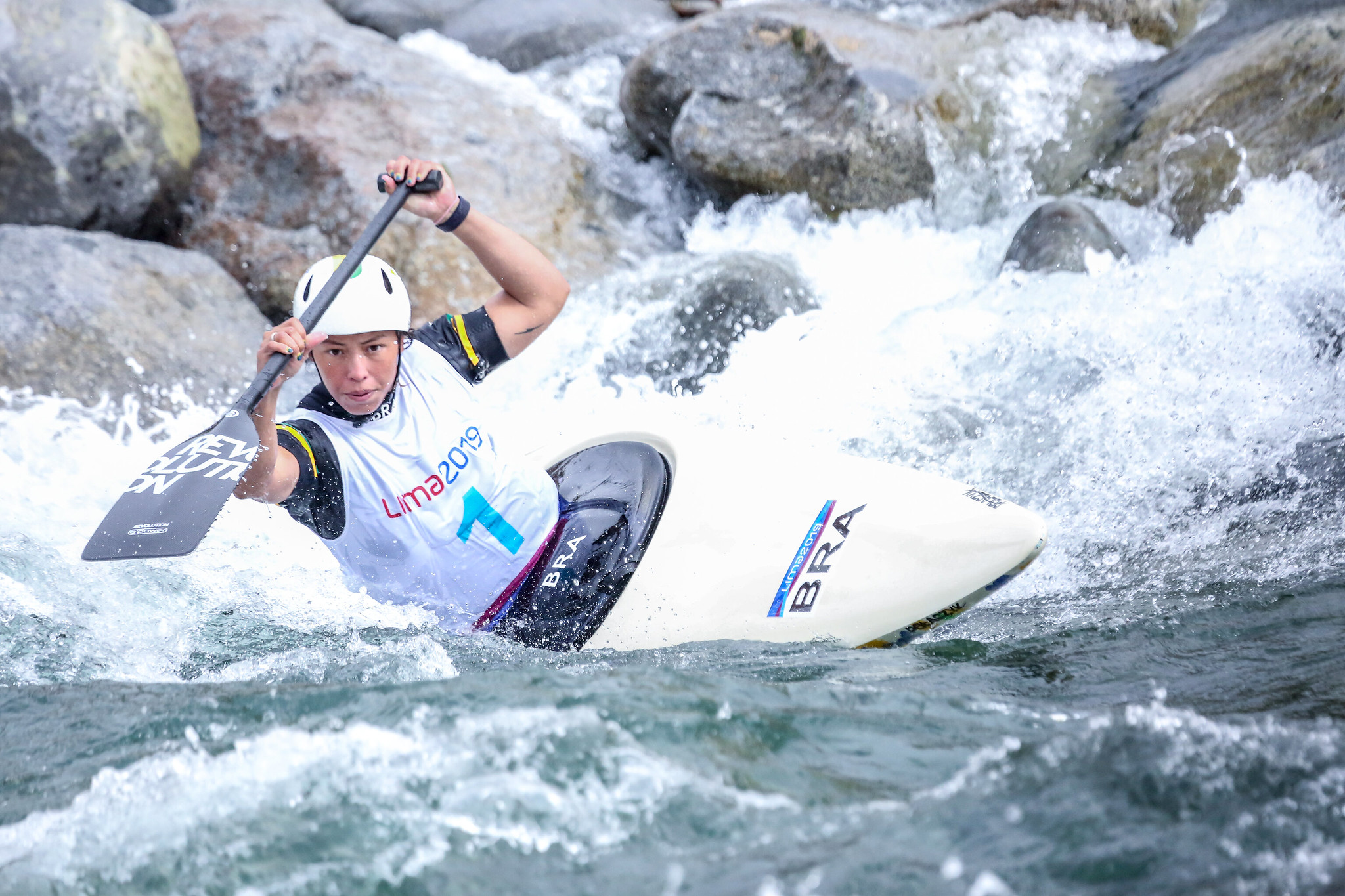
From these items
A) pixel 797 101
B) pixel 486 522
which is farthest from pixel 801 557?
pixel 797 101

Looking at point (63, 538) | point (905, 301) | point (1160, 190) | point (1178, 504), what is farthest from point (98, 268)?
point (1160, 190)

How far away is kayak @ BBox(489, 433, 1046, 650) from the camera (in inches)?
108

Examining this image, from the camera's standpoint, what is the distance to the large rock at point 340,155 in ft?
18.5

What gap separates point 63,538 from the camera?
3.65 m

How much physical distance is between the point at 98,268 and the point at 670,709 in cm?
420

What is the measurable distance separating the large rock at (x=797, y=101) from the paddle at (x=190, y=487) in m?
3.67

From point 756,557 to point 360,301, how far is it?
1.17m

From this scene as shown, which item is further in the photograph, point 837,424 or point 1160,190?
point 1160,190

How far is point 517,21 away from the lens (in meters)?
7.89

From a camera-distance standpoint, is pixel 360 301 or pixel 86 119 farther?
pixel 86 119

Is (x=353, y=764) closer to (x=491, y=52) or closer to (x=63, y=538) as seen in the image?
(x=63, y=538)

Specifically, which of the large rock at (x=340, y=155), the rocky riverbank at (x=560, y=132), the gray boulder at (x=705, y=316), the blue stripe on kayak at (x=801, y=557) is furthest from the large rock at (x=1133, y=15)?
the blue stripe on kayak at (x=801, y=557)

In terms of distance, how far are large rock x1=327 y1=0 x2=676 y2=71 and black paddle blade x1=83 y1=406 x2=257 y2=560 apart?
19.0ft

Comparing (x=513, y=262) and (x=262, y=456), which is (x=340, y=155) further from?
(x=262, y=456)
